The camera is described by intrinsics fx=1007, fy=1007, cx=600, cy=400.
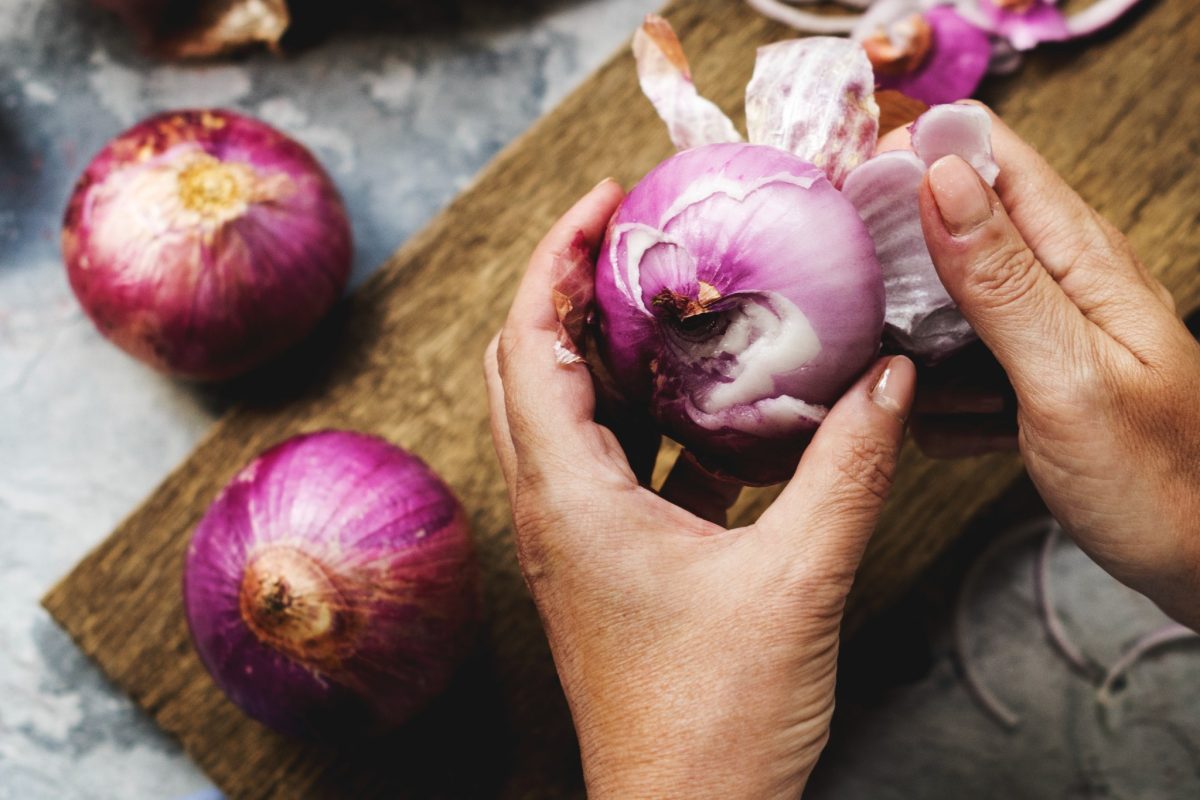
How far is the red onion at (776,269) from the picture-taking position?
619mm

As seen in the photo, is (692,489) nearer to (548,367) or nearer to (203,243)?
(548,367)

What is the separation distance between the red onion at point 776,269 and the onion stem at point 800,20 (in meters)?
0.35

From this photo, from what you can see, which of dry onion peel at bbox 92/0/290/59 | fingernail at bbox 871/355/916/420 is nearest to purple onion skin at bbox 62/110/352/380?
dry onion peel at bbox 92/0/290/59

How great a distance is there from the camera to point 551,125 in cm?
108

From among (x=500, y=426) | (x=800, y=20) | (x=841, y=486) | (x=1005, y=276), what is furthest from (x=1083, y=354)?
(x=800, y=20)

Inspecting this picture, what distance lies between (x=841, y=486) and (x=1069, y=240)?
0.88 ft

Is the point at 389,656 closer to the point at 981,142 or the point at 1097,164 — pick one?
the point at 981,142

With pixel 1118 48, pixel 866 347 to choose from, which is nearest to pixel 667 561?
pixel 866 347

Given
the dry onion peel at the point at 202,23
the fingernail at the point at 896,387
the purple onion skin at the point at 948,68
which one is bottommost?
the fingernail at the point at 896,387

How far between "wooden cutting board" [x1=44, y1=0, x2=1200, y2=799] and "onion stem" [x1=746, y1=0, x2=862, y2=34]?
0.05ft

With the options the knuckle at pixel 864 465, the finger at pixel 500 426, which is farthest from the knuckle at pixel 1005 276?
the finger at pixel 500 426

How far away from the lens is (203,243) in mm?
958

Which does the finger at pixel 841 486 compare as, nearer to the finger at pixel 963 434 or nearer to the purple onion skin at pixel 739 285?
the purple onion skin at pixel 739 285

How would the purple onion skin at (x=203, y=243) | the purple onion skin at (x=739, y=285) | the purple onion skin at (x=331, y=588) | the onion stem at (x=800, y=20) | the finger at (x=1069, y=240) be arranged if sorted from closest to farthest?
the purple onion skin at (x=739, y=285) < the finger at (x=1069, y=240) < the purple onion skin at (x=331, y=588) < the purple onion skin at (x=203, y=243) < the onion stem at (x=800, y=20)
